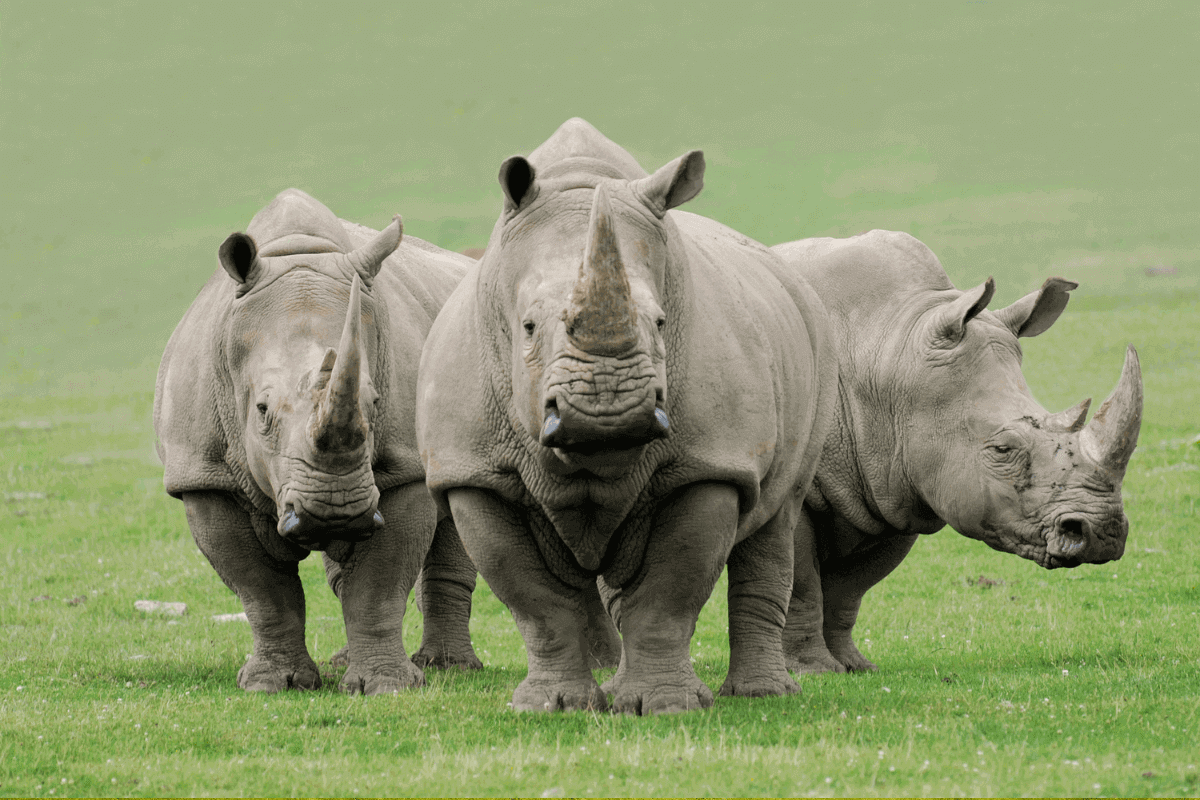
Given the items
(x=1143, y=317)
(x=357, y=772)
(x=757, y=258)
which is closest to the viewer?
(x=357, y=772)

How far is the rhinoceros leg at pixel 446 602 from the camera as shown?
1068 centimetres

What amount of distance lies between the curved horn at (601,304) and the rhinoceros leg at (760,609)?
2.57 metres

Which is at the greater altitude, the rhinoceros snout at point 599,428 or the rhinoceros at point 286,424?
the rhinoceros snout at point 599,428

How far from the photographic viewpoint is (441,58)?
63.4m

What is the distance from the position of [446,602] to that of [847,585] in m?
2.73

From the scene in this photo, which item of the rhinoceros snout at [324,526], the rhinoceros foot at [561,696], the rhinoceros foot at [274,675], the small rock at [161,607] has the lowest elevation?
the small rock at [161,607]

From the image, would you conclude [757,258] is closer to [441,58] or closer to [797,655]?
[797,655]

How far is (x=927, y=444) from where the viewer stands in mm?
9727

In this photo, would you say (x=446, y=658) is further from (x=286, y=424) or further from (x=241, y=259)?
(x=241, y=259)

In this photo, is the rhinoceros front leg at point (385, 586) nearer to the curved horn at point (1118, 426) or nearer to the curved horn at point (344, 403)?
the curved horn at point (344, 403)

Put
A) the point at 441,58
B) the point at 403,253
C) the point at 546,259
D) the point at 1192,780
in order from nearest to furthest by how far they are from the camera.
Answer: the point at 1192,780
the point at 546,259
the point at 403,253
the point at 441,58

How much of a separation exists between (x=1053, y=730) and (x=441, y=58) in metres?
59.0

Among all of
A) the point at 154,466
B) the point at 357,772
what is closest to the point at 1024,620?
the point at 357,772

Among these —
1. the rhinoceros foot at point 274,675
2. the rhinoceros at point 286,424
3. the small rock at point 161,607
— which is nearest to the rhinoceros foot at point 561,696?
the rhinoceros at point 286,424
